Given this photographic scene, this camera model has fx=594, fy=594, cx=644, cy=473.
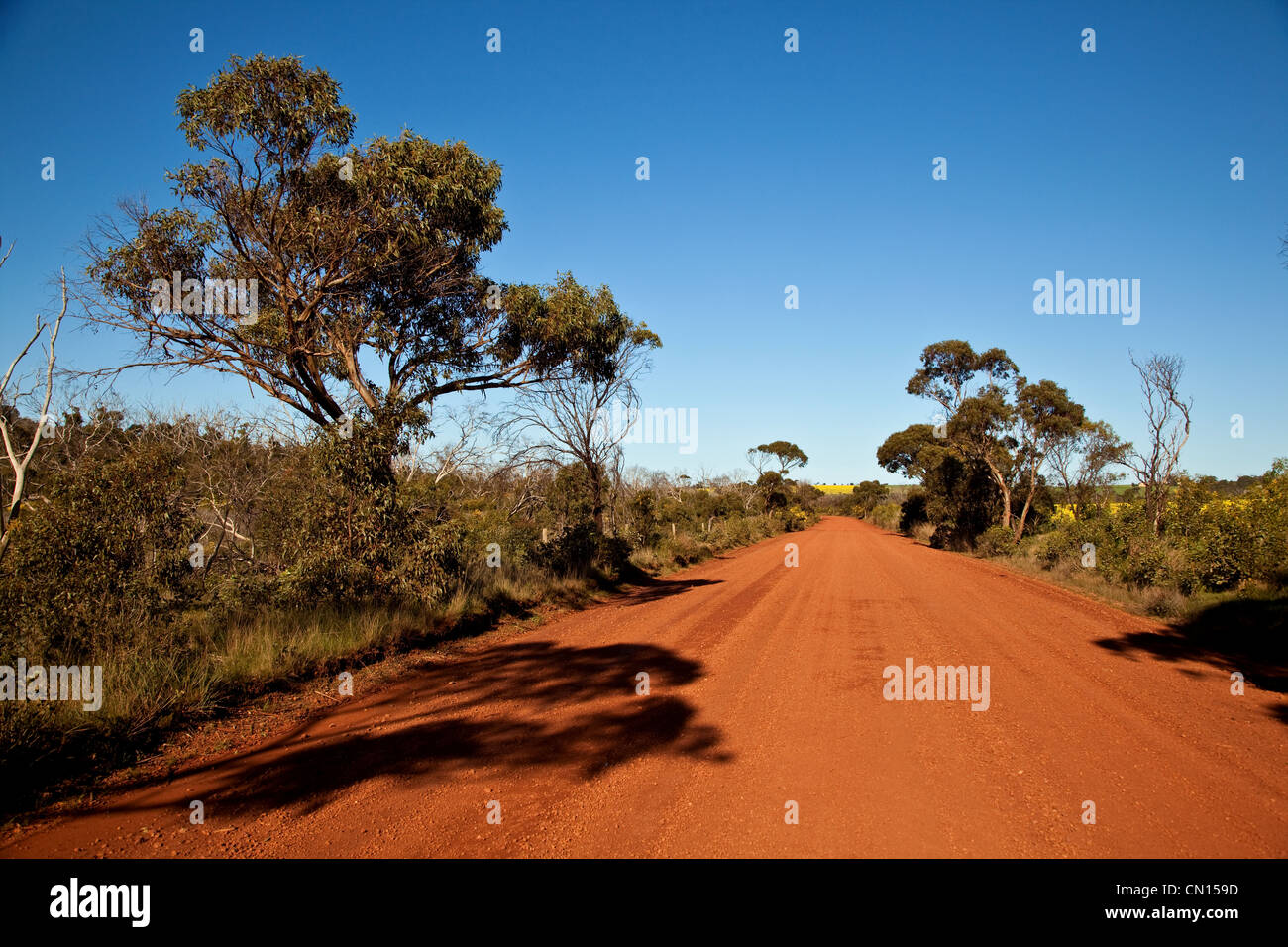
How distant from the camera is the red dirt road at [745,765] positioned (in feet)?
11.6

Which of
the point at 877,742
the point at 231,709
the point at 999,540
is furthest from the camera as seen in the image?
the point at 999,540

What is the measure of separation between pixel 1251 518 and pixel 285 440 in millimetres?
17439

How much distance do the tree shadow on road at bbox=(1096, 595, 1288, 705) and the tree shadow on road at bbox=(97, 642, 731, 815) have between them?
660 centimetres

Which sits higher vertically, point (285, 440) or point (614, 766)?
point (285, 440)

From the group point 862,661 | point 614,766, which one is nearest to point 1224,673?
point 862,661

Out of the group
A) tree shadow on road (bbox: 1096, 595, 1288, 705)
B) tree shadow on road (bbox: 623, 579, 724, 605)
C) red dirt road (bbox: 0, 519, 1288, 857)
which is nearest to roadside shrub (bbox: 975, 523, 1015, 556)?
tree shadow on road (bbox: 623, 579, 724, 605)

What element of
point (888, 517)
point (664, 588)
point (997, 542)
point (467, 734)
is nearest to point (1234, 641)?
point (664, 588)

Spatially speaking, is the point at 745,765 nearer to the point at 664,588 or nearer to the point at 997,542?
the point at 664,588

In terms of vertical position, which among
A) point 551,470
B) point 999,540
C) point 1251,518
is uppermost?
point 551,470

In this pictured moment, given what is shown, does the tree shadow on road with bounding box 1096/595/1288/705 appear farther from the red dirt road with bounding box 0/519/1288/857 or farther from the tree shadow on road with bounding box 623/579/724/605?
the tree shadow on road with bounding box 623/579/724/605

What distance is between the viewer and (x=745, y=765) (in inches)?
183
